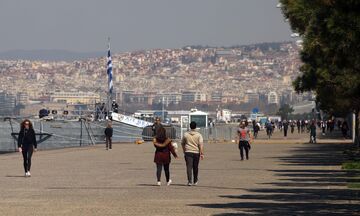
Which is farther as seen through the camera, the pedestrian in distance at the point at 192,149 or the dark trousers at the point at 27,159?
the dark trousers at the point at 27,159

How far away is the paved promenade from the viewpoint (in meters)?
21.3

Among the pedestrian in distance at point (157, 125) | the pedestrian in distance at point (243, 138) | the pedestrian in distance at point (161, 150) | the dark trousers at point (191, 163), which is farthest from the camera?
the pedestrian in distance at point (243, 138)

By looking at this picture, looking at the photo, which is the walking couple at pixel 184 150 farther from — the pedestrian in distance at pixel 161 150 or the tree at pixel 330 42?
the tree at pixel 330 42

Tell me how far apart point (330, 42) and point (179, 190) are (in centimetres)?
484

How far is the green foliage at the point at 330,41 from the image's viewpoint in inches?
844

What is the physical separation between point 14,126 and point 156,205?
2063 inches

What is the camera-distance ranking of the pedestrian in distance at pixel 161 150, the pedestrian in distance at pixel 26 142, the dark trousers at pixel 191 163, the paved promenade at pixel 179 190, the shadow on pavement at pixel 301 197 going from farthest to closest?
1. the pedestrian in distance at pixel 26 142
2. the dark trousers at pixel 191 163
3. the pedestrian in distance at pixel 161 150
4. the paved promenade at pixel 179 190
5. the shadow on pavement at pixel 301 197

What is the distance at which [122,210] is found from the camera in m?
21.1

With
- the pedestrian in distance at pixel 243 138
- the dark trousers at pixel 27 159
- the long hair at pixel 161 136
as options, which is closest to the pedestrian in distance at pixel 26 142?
the dark trousers at pixel 27 159

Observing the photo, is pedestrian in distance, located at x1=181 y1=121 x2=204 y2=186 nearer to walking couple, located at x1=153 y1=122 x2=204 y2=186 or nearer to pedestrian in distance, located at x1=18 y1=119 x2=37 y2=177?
walking couple, located at x1=153 y1=122 x2=204 y2=186

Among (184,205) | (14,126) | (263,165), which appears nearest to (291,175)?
(263,165)

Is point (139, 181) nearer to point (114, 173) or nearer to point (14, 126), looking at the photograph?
point (114, 173)

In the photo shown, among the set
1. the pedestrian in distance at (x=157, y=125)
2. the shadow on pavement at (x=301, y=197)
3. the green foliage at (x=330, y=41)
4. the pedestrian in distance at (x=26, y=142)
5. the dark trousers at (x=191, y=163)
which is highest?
the green foliage at (x=330, y=41)

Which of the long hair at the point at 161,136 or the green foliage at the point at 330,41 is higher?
the green foliage at the point at 330,41
